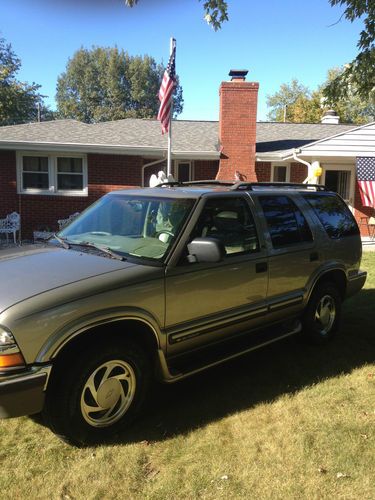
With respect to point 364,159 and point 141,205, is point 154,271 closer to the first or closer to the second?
point 141,205

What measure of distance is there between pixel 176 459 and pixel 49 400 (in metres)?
0.95

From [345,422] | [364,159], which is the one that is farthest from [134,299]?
[364,159]

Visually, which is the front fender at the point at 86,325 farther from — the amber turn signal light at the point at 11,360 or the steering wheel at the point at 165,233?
the steering wheel at the point at 165,233

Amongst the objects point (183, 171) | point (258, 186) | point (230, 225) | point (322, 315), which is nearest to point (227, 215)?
point (230, 225)

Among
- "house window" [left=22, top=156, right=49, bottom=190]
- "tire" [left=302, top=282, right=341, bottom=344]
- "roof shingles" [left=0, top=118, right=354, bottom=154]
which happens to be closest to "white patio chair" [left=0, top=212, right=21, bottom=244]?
"house window" [left=22, top=156, right=49, bottom=190]

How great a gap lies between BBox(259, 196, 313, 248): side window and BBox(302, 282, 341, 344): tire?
711 millimetres

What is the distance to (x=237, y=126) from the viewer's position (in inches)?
582

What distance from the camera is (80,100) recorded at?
6366 centimetres

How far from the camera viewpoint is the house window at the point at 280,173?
1566 cm

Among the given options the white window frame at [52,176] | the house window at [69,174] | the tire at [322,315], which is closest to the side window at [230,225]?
the tire at [322,315]

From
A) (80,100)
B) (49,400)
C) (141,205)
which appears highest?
(80,100)

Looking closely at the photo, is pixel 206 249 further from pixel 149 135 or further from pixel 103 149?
pixel 149 135

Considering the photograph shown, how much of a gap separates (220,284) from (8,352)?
5.80ft

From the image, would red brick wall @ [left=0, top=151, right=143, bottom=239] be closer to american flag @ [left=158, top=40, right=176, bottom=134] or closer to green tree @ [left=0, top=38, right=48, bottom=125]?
american flag @ [left=158, top=40, right=176, bottom=134]
